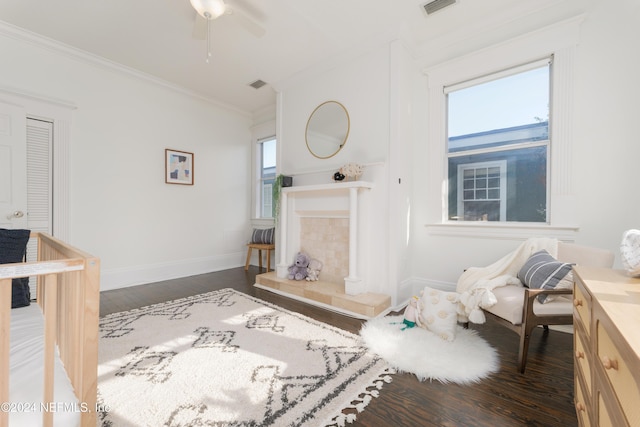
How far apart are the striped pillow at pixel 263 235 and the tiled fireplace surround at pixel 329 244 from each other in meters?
0.60

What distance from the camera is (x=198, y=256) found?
4.47 metres

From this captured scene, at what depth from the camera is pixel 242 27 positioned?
9.40 ft

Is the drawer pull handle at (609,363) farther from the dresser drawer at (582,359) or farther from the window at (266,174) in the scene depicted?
the window at (266,174)

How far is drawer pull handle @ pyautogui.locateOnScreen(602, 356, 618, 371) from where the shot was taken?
2.43 ft

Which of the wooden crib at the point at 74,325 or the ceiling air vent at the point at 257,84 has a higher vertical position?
the ceiling air vent at the point at 257,84

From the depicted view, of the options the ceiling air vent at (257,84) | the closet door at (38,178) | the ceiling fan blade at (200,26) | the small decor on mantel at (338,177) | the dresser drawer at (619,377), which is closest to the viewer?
the dresser drawer at (619,377)

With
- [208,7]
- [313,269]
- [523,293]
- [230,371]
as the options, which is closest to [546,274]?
[523,293]

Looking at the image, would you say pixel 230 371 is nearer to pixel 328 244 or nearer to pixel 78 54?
pixel 328 244

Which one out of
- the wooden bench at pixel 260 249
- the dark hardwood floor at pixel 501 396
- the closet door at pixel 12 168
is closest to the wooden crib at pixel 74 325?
the dark hardwood floor at pixel 501 396

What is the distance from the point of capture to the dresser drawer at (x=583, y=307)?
3.44 ft

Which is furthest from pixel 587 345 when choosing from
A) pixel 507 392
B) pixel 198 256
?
pixel 198 256

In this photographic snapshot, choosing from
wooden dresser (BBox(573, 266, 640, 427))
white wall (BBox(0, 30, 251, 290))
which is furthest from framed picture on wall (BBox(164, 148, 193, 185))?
wooden dresser (BBox(573, 266, 640, 427))

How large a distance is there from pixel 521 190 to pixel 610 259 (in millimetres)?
1031

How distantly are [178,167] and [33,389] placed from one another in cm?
373
